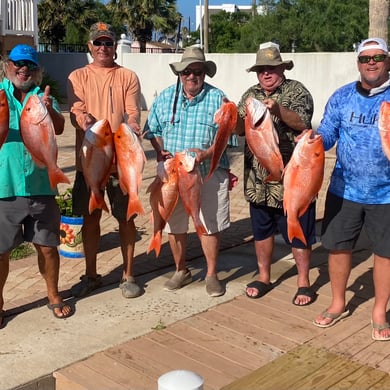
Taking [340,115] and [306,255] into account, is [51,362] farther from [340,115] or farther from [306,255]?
[340,115]

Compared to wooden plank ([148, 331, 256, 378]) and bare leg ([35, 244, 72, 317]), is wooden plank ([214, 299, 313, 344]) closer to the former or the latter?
wooden plank ([148, 331, 256, 378])

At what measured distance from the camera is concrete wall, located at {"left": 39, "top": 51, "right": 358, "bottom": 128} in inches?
674

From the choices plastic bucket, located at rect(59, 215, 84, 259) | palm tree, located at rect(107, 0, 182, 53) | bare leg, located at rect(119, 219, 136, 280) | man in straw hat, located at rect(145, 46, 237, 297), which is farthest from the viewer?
palm tree, located at rect(107, 0, 182, 53)

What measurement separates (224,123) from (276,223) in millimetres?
1213

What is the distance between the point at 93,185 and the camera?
4.17m

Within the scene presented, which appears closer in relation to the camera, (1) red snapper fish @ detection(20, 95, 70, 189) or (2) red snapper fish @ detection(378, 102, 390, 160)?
(2) red snapper fish @ detection(378, 102, 390, 160)

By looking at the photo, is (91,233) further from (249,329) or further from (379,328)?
(379,328)

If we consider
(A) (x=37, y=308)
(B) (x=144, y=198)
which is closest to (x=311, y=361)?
(A) (x=37, y=308)

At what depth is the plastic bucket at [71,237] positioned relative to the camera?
5.97 meters

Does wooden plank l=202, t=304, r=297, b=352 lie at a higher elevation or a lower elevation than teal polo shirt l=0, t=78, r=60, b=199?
lower

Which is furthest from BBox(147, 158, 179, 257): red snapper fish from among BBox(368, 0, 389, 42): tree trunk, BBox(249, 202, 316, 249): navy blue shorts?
BBox(368, 0, 389, 42): tree trunk

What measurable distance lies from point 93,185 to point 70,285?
4.69ft

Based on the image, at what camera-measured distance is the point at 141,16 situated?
145 feet

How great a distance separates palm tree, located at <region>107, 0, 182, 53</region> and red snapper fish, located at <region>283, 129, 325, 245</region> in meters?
40.6
